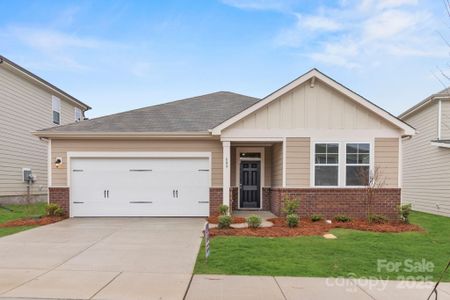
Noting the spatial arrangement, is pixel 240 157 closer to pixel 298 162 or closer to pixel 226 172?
pixel 226 172

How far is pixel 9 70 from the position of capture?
56.7 ft

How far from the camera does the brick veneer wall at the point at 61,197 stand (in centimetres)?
1374

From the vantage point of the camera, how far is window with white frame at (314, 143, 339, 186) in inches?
510

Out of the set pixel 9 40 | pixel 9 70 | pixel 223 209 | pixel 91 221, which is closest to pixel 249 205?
pixel 223 209

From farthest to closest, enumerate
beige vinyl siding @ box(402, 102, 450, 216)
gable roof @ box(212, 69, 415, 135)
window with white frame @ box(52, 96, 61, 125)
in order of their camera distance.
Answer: window with white frame @ box(52, 96, 61, 125) → beige vinyl siding @ box(402, 102, 450, 216) → gable roof @ box(212, 69, 415, 135)

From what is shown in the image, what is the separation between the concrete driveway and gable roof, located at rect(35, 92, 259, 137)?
3.88m

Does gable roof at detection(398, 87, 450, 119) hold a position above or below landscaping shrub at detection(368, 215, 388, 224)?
above

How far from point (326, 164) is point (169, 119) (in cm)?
660

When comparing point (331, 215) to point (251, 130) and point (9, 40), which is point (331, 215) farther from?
point (9, 40)

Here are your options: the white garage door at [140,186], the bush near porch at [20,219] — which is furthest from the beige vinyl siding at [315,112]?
the bush near porch at [20,219]

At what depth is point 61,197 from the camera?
1376cm

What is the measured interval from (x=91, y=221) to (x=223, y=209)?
15.7 feet

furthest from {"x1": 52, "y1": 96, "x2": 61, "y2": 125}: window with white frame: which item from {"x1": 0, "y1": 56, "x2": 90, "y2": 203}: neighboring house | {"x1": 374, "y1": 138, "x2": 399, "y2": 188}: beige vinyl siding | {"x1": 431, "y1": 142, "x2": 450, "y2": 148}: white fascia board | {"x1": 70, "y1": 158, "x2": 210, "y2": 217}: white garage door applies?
{"x1": 431, "y1": 142, "x2": 450, "y2": 148}: white fascia board

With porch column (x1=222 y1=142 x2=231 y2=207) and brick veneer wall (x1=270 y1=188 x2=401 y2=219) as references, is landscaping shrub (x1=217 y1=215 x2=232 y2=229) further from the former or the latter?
brick veneer wall (x1=270 y1=188 x2=401 y2=219)
